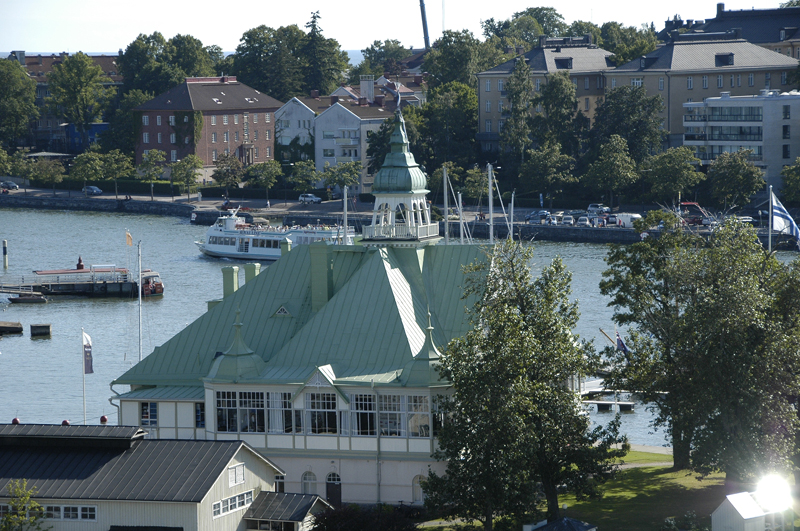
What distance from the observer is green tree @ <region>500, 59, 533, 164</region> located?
5300 inches

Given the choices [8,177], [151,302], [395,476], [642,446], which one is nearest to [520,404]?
[395,476]

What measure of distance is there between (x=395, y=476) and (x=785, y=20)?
12761 centimetres

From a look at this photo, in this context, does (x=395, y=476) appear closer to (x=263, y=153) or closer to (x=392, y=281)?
(x=392, y=281)

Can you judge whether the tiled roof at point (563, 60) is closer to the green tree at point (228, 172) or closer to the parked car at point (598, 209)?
the parked car at point (598, 209)

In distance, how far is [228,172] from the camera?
490 ft

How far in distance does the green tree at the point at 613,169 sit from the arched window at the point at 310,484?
81529 millimetres

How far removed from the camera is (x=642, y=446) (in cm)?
5381

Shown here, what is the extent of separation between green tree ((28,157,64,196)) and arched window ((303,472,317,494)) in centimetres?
12161

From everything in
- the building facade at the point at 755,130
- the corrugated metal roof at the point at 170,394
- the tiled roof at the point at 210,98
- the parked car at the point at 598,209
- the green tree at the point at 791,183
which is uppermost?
the tiled roof at the point at 210,98

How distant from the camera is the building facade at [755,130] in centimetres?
12188

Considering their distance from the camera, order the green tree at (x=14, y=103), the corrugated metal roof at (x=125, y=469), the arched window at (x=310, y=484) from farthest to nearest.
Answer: the green tree at (x=14, y=103)
the arched window at (x=310, y=484)
the corrugated metal roof at (x=125, y=469)

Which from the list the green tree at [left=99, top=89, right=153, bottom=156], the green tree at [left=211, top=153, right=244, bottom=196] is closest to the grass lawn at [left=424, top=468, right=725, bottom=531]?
the green tree at [left=211, top=153, right=244, bottom=196]

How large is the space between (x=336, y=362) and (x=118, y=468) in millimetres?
9464

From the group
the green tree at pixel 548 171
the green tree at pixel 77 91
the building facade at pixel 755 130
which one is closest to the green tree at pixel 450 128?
the green tree at pixel 548 171
